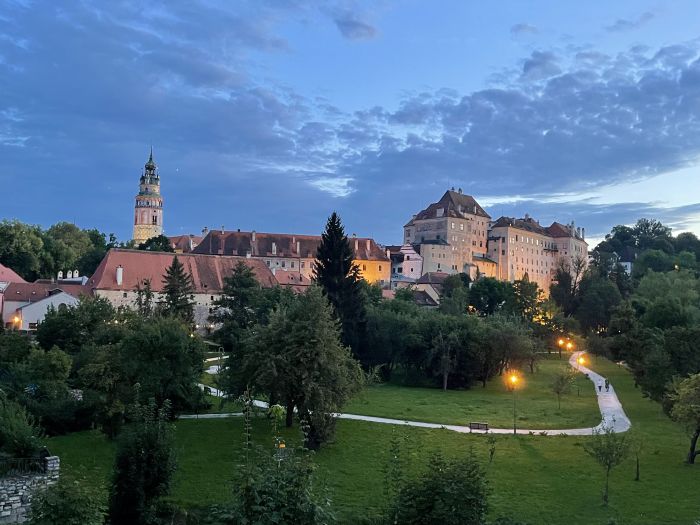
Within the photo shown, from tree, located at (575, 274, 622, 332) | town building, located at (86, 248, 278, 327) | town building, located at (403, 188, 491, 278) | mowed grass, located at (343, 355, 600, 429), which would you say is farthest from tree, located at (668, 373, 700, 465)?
town building, located at (403, 188, 491, 278)

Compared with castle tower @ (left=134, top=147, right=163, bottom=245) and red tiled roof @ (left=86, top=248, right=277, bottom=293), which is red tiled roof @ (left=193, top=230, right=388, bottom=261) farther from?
castle tower @ (left=134, top=147, right=163, bottom=245)

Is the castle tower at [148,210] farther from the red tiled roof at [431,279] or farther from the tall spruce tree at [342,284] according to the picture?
the tall spruce tree at [342,284]

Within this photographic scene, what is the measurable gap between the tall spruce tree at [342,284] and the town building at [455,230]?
253ft

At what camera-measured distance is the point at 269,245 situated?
114 m

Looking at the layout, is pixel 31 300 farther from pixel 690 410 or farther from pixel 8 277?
pixel 690 410

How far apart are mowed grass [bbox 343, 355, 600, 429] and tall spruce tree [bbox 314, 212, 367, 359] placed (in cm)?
519

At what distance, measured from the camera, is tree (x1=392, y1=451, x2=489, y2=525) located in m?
14.8

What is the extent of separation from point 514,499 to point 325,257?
112 feet

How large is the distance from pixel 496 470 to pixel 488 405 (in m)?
17.0

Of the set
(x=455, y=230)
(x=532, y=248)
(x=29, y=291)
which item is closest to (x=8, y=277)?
(x=29, y=291)

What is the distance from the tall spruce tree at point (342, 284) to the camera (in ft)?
176

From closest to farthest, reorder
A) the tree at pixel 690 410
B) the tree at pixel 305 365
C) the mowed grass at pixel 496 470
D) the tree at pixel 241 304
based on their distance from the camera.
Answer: the mowed grass at pixel 496 470
the tree at pixel 690 410
the tree at pixel 305 365
the tree at pixel 241 304

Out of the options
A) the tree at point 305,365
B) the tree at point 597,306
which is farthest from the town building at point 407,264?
the tree at point 305,365

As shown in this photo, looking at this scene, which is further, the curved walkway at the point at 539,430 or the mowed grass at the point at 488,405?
the mowed grass at the point at 488,405
